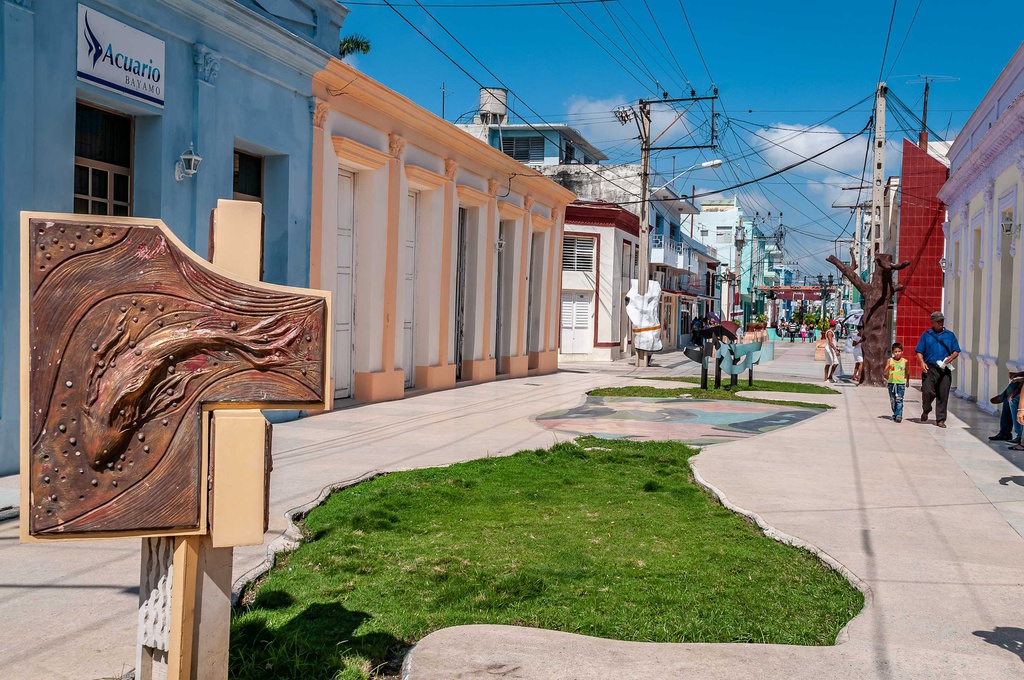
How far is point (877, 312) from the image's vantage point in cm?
2205

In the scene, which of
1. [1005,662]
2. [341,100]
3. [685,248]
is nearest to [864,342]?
[341,100]

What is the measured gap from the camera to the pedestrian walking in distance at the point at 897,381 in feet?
46.8

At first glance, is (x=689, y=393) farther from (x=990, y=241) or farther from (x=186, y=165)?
(x=186, y=165)

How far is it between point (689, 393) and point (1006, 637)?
574 inches

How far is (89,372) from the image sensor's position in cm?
280

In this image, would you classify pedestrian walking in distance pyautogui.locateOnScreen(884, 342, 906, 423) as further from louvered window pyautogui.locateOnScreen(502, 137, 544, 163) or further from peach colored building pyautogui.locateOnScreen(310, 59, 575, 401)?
louvered window pyautogui.locateOnScreen(502, 137, 544, 163)

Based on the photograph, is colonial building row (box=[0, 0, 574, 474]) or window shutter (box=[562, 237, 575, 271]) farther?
window shutter (box=[562, 237, 575, 271])

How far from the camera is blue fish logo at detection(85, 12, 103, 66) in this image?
9.07 metres

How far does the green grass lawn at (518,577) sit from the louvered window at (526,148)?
3556 centimetres

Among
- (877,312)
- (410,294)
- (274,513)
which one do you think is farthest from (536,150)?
(274,513)

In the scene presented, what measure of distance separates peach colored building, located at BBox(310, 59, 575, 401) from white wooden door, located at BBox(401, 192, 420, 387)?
37 mm

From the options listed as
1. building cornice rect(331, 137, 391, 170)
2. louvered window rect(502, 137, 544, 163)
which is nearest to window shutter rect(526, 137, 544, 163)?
louvered window rect(502, 137, 544, 163)

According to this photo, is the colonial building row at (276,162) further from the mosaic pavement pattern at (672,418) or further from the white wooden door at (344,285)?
the mosaic pavement pattern at (672,418)

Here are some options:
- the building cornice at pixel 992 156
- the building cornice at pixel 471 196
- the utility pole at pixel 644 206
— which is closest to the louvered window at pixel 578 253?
the utility pole at pixel 644 206
